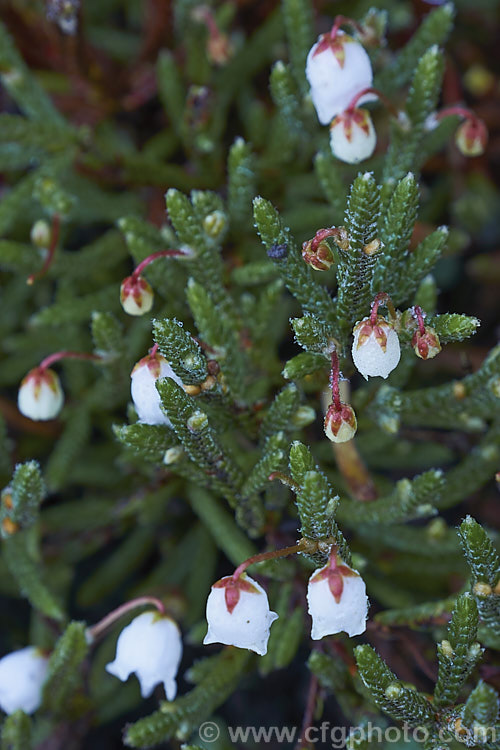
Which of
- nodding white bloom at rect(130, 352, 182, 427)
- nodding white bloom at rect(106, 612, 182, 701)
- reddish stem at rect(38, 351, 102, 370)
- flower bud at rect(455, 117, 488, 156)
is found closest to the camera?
nodding white bloom at rect(130, 352, 182, 427)

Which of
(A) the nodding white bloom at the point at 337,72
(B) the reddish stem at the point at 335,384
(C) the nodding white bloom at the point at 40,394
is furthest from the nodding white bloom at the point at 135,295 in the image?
(A) the nodding white bloom at the point at 337,72

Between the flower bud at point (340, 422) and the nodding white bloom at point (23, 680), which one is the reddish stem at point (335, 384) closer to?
the flower bud at point (340, 422)

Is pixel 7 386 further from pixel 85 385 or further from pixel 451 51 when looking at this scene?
pixel 451 51

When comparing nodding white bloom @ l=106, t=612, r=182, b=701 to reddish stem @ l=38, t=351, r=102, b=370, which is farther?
reddish stem @ l=38, t=351, r=102, b=370

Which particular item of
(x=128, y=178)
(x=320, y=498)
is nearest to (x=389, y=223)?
(x=320, y=498)

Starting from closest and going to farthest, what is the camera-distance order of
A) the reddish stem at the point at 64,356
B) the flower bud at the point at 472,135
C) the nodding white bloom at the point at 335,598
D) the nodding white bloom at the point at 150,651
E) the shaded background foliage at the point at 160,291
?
1. the nodding white bloom at the point at 335,598
2. the nodding white bloom at the point at 150,651
3. the reddish stem at the point at 64,356
4. the flower bud at the point at 472,135
5. the shaded background foliage at the point at 160,291

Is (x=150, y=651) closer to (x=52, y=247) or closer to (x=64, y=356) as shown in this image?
(x=64, y=356)

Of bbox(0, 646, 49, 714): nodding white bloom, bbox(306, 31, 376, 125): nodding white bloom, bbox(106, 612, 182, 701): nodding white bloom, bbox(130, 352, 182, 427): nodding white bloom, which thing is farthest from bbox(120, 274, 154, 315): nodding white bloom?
bbox(0, 646, 49, 714): nodding white bloom

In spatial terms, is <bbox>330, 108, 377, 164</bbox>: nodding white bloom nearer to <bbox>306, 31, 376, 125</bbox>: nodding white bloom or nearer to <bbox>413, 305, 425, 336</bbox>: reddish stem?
<bbox>306, 31, 376, 125</bbox>: nodding white bloom
